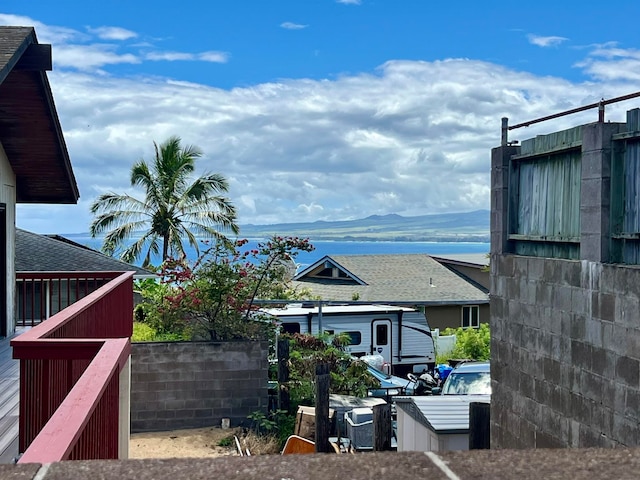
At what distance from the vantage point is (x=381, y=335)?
91.2 feet

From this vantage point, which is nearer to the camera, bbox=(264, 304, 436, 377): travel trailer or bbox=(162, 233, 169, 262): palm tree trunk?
bbox=(264, 304, 436, 377): travel trailer

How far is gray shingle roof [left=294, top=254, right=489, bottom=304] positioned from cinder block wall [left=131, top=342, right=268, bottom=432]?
16.7m

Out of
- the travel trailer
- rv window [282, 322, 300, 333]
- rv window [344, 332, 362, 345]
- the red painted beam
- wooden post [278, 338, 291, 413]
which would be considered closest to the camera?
the red painted beam

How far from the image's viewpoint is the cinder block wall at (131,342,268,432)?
17.2 meters

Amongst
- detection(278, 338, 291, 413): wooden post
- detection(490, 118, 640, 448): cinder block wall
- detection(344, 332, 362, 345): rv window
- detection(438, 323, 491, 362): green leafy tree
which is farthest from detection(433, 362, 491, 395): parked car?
detection(438, 323, 491, 362): green leafy tree

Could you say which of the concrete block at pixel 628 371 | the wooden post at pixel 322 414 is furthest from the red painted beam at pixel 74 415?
the wooden post at pixel 322 414

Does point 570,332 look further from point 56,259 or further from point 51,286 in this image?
point 56,259

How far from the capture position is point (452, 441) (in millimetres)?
10898

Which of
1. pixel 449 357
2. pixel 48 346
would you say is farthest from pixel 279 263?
pixel 48 346

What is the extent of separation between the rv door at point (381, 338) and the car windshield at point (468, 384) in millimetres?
8096

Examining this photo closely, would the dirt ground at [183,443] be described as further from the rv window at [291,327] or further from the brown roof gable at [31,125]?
the rv window at [291,327]

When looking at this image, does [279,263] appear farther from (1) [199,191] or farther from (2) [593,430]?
(1) [199,191]

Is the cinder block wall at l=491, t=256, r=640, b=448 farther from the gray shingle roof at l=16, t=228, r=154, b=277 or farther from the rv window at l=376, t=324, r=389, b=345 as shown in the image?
the rv window at l=376, t=324, r=389, b=345

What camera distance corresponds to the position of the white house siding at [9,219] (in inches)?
507
